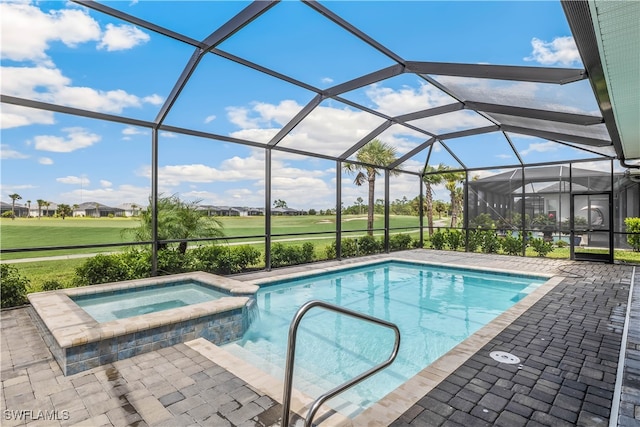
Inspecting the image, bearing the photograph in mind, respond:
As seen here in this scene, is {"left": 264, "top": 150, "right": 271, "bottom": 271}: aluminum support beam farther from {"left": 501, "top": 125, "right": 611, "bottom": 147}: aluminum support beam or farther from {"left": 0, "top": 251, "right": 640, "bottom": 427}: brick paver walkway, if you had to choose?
{"left": 501, "top": 125, "right": 611, "bottom": 147}: aluminum support beam

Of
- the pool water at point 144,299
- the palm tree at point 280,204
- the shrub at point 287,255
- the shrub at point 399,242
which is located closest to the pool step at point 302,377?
the pool water at point 144,299

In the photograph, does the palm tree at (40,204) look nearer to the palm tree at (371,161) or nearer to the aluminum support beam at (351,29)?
the palm tree at (371,161)

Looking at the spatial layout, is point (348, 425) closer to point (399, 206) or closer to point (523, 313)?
point (523, 313)

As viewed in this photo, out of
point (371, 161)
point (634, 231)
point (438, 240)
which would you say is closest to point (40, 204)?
point (371, 161)

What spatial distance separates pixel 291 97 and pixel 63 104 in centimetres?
380

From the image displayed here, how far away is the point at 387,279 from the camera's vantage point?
8578 mm

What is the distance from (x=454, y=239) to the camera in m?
12.5

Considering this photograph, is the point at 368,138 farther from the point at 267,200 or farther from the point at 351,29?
the point at 351,29

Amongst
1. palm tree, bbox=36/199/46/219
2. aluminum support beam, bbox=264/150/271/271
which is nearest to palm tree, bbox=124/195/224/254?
aluminum support beam, bbox=264/150/271/271

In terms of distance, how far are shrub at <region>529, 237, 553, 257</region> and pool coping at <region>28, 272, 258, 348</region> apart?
9.62 metres

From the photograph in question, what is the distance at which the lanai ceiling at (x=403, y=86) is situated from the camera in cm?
362

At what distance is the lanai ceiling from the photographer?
3621mm

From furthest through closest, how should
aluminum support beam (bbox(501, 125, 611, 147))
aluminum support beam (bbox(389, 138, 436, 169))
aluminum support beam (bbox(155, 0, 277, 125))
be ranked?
aluminum support beam (bbox(389, 138, 436, 169))
aluminum support beam (bbox(501, 125, 611, 147))
aluminum support beam (bbox(155, 0, 277, 125))

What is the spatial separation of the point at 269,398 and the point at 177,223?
6.59 m
